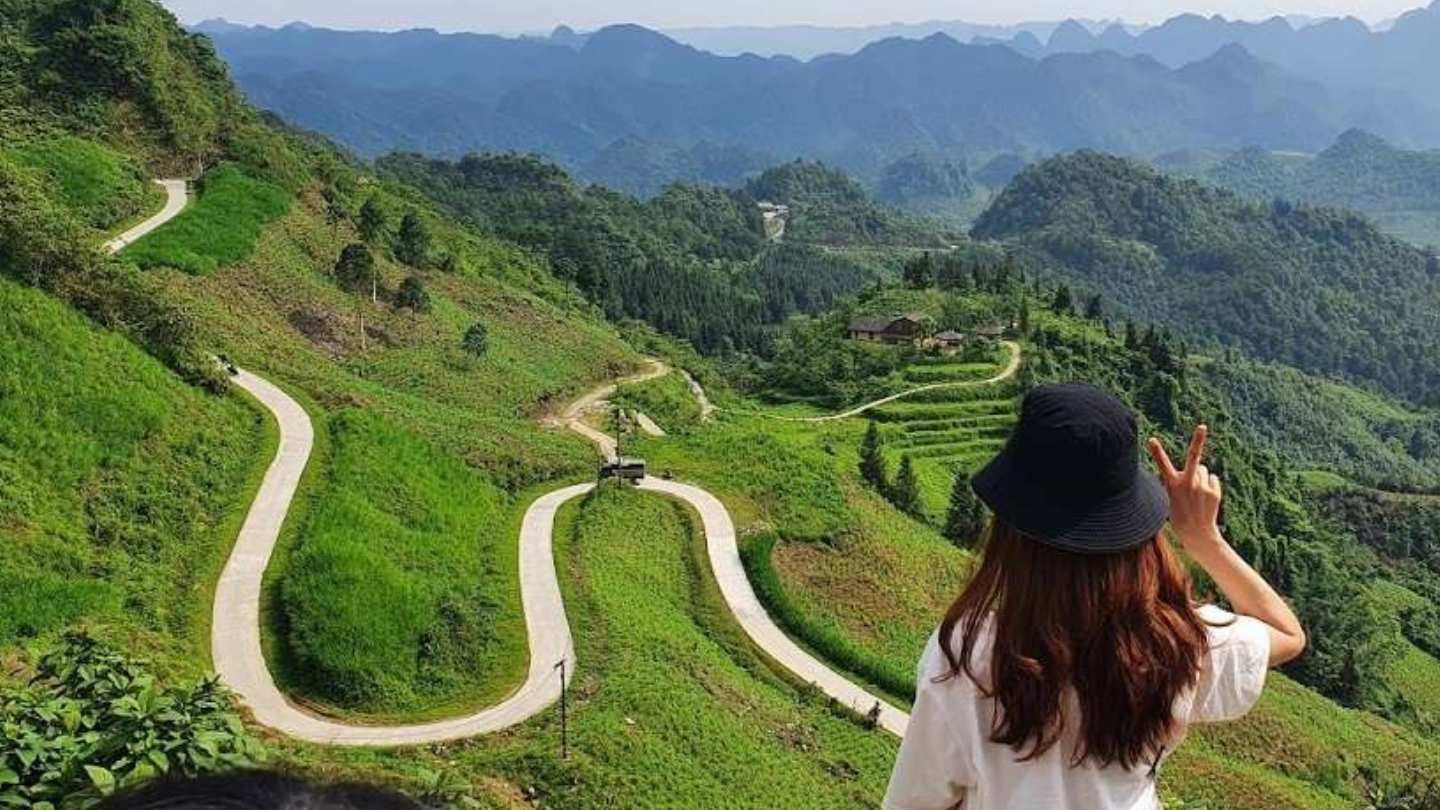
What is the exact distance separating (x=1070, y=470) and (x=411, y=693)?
56.9 feet

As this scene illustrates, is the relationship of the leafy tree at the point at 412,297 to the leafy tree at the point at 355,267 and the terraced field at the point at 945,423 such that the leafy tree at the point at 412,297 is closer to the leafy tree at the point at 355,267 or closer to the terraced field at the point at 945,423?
the leafy tree at the point at 355,267

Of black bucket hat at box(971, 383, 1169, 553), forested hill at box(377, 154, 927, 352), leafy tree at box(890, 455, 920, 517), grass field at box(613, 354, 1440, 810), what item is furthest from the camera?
forested hill at box(377, 154, 927, 352)

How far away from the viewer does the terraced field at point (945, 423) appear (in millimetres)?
51625

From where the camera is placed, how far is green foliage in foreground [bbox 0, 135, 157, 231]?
3884cm

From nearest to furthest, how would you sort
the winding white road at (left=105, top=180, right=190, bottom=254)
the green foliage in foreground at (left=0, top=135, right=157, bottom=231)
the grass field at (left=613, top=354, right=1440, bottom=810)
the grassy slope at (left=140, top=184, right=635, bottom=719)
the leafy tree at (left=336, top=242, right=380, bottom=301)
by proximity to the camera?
the grassy slope at (left=140, top=184, right=635, bottom=719), the grass field at (left=613, top=354, right=1440, bottom=810), the winding white road at (left=105, top=180, right=190, bottom=254), the green foliage in foreground at (left=0, top=135, right=157, bottom=231), the leafy tree at (left=336, top=242, right=380, bottom=301)

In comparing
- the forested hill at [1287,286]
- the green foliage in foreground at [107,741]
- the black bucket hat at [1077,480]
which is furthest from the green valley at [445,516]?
the forested hill at [1287,286]

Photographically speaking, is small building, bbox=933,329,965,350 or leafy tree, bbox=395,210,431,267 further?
small building, bbox=933,329,965,350

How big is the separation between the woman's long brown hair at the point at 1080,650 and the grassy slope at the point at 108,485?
16.5m

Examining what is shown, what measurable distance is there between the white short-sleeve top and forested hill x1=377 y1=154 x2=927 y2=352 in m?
81.7

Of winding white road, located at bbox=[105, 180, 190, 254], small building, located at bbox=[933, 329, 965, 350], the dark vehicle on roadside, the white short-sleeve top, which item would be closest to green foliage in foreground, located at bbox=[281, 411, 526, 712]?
the dark vehicle on roadside

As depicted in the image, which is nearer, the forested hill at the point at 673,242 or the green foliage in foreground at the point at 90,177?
the green foliage in foreground at the point at 90,177

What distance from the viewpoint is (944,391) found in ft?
197

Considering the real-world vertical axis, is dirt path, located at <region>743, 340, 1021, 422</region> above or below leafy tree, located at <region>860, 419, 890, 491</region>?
below

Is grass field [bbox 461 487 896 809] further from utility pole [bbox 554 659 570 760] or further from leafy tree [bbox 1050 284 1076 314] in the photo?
leafy tree [bbox 1050 284 1076 314]
